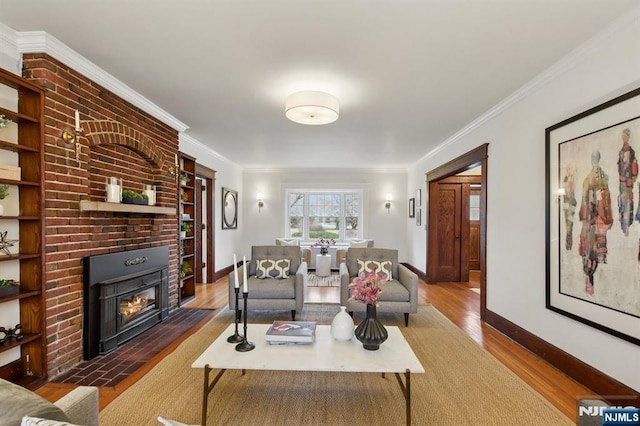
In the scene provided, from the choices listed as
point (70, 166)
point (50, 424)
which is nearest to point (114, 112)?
point (70, 166)

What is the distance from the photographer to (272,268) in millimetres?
4285

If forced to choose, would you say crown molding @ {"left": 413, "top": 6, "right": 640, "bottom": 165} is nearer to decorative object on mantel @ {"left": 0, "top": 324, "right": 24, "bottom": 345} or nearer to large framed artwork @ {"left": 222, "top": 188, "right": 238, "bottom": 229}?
decorative object on mantel @ {"left": 0, "top": 324, "right": 24, "bottom": 345}

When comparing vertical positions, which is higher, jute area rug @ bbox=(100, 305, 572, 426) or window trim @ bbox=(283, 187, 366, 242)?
window trim @ bbox=(283, 187, 366, 242)

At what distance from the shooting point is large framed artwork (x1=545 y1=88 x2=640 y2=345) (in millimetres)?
1997

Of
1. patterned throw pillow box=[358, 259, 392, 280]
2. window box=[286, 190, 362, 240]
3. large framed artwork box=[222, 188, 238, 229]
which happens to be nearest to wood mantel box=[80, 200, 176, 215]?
patterned throw pillow box=[358, 259, 392, 280]

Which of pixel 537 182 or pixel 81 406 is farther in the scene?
pixel 537 182

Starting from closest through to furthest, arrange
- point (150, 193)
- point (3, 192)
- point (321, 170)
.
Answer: point (3, 192), point (150, 193), point (321, 170)

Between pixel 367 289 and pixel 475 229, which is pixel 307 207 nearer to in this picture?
pixel 475 229

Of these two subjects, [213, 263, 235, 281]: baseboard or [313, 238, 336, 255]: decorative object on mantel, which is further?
[313, 238, 336, 255]: decorative object on mantel

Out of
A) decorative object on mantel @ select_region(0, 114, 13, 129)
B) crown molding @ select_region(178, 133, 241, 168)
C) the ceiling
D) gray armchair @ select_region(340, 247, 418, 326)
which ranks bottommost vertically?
gray armchair @ select_region(340, 247, 418, 326)

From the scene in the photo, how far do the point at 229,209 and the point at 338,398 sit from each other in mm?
5423

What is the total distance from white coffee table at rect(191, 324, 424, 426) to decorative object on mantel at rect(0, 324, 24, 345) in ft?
4.52

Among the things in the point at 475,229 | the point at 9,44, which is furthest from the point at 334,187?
the point at 9,44

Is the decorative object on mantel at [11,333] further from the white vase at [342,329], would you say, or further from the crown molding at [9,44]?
the white vase at [342,329]
